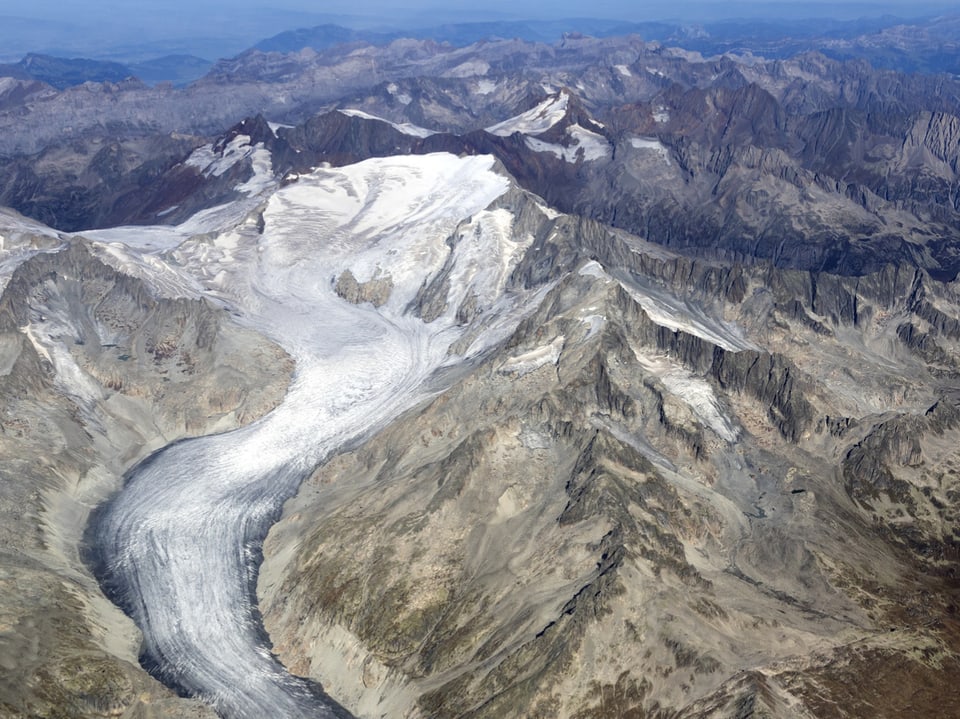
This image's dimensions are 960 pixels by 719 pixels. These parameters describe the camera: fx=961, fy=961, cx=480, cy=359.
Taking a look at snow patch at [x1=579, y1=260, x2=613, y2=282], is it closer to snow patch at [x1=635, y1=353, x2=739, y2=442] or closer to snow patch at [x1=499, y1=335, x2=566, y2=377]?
snow patch at [x1=635, y1=353, x2=739, y2=442]

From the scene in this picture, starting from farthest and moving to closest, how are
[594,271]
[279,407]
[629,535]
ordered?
[594,271] < [279,407] < [629,535]

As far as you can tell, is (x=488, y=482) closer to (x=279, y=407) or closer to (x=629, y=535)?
(x=629, y=535)

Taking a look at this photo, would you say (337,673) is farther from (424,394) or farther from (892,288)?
(892,288)

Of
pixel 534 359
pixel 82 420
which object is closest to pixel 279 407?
pixel 82 420

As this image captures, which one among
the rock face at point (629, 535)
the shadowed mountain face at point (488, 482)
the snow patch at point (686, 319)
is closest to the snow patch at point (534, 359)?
the rock face at point (629, 535)

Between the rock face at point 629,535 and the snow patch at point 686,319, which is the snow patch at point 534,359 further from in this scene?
the snow patch at point 686,319

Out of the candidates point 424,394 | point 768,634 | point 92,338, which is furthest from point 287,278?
point 768,634
